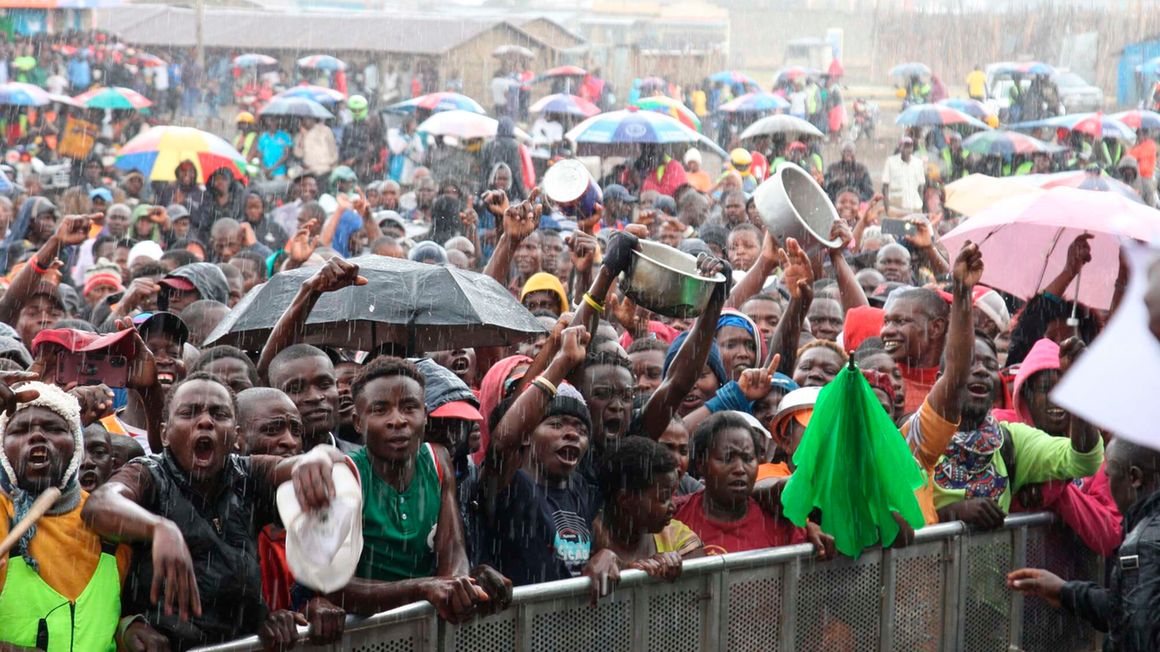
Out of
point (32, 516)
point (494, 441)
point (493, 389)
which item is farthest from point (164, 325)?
point (32, 516)

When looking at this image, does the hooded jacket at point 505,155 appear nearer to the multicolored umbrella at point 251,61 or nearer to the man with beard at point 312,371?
the man with beard at point 312,371

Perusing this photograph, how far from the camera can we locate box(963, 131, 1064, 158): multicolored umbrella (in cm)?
1958

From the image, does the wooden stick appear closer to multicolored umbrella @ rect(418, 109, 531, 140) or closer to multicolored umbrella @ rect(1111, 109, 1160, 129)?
multicolored umbrella @ rect(418, 109, 531, 140)

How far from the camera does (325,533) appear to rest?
4.12 m

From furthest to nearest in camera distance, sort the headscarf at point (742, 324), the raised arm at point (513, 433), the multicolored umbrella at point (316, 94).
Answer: the multicolored umbrella at point (316, 94)
the headscarf at point (742, 324)
the raised arm at point (513, 433)

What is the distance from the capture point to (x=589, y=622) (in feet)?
15.9

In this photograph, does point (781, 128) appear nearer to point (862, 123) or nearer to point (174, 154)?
point (174, 154)

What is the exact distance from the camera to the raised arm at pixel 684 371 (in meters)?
5.95

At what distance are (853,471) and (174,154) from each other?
10664 mm

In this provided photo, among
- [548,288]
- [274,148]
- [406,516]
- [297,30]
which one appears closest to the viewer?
[406,516]

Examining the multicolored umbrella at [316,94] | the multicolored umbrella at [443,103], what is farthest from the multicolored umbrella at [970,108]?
the multicolored umbrella at [316,94]

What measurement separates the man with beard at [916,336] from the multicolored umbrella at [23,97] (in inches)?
584

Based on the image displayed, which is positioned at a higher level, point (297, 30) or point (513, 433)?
point (297, 30)

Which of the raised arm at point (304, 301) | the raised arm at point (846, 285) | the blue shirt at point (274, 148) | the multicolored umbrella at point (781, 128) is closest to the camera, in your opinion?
the raised arm at point (304, 301)
